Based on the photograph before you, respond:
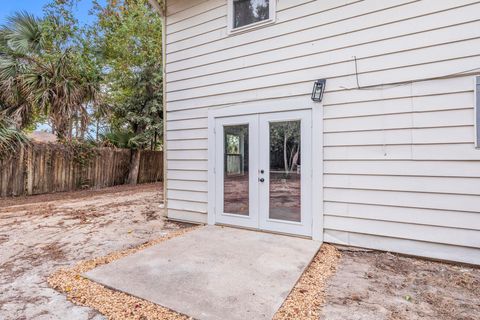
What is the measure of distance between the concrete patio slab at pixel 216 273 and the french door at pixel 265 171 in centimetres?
39

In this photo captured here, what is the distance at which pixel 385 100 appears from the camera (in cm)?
340

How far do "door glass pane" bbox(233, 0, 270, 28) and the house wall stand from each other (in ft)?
0.65

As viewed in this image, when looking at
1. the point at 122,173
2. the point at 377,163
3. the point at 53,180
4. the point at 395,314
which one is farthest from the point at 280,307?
the point at 122,173

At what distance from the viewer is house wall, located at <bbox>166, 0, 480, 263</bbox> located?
9.97 feet

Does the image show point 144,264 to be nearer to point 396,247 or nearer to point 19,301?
point 19,301

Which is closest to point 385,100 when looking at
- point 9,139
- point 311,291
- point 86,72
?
point 311,291

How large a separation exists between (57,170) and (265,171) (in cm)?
723

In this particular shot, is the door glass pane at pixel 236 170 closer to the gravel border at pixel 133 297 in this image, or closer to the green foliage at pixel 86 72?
the gravel border at pixel 133 297

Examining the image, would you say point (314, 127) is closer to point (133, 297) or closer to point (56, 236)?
point (133, 297)

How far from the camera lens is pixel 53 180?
26.5ft

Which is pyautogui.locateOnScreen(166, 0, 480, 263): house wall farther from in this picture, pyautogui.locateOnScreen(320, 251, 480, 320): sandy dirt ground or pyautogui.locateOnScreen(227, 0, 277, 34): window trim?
pyautogui.locateOnScreen(320, 251, 480, 320): sandy dirt ground

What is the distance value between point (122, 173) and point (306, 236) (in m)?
8.76

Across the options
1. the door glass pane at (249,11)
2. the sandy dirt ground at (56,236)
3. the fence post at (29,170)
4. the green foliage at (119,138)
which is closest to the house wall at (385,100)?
the door glass pane at (249,11)

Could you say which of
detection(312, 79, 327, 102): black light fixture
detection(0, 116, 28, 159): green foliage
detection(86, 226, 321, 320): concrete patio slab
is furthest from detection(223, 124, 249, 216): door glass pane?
detection(0, 116, 28, 159): green foliage
